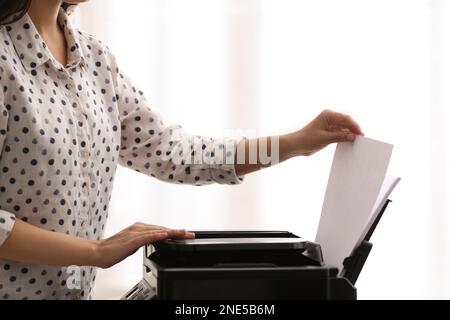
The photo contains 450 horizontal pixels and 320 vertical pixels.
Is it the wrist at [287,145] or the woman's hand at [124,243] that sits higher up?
the wrist at [287,145]

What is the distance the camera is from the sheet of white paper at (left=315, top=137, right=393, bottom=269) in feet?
3.16

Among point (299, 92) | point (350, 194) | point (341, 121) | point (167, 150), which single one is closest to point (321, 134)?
point (341, 121)

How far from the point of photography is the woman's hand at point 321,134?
3.79 feet

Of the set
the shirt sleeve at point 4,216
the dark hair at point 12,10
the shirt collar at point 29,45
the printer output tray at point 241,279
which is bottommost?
the printer output tray at point 241,279

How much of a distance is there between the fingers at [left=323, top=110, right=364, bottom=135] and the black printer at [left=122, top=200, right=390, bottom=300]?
0.72 ft

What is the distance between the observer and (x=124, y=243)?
3.25ft

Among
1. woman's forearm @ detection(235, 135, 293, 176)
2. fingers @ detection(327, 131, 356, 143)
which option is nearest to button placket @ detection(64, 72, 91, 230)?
woman's forearm @ detection(235, 135, 293, 176)

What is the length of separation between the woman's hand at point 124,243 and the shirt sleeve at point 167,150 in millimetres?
348

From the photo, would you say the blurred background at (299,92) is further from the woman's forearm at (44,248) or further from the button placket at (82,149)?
the woman's forearm at (44,248)

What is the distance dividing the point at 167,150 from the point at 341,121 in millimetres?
381

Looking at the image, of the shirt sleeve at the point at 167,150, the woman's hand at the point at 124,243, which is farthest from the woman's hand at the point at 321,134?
the woman's hand at the point at 124,243

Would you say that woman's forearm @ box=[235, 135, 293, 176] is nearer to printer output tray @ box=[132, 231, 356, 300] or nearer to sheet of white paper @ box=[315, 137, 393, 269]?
sheet of white paper @ box=[315, 137, 393, 269]

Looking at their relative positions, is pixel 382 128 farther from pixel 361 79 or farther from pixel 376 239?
pixel 376 239

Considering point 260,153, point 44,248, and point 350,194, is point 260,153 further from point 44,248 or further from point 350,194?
point 44,248
